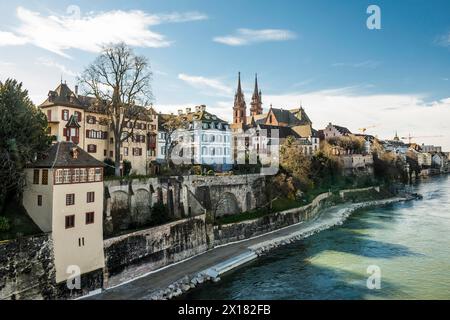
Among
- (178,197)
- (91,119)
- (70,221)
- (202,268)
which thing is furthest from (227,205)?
(70,221)

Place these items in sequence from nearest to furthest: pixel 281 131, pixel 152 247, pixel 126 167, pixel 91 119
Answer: pixel 152 247 → pixel 91 119 → pixel 126 167 → pixel 281 131

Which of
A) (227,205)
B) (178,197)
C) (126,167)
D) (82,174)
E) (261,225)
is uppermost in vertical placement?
(126,167)

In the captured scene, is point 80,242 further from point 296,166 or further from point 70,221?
point 296,166

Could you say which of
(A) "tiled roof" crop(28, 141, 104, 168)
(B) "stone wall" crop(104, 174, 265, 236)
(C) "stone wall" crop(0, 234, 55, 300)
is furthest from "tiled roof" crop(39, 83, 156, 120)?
(C) "stone wall" crop(0, 234, 55, 300)

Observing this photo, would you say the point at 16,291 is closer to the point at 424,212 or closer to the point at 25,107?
the point at 25,107

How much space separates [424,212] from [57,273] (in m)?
55.7

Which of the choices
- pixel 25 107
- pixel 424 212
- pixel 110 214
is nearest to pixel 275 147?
pixel 424 212

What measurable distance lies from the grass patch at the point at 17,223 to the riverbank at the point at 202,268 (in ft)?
19.7

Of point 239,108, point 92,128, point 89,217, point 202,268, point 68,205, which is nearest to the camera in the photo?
point 68,205

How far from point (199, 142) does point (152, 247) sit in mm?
27079

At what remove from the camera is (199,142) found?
179 ft

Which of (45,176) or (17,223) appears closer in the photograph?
(17,223)

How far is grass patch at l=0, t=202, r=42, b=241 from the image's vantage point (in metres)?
22.4

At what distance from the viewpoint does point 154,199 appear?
113 feet
